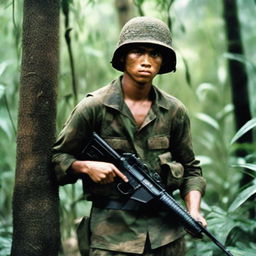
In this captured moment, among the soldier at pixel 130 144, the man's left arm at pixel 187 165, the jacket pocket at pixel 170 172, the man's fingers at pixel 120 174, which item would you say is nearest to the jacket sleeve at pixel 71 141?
the soldier at pixel 130 144

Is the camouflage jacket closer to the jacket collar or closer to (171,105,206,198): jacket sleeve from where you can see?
the jacket collar

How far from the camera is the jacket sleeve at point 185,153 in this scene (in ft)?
11.4

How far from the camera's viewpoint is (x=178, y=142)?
11.5ft

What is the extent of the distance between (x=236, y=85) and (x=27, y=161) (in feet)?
10.7

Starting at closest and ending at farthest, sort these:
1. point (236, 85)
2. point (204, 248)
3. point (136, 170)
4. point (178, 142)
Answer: point (136, 170) < point (178, 142) < point (204, 248) < point (236, 85)

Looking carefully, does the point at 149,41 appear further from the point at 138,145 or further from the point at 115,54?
the point at 138,145

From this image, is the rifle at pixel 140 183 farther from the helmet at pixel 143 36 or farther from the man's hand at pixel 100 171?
the helmet at pixel 143 36

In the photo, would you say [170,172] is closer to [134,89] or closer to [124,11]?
[134,89]

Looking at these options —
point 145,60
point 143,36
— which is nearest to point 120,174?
point 145,60

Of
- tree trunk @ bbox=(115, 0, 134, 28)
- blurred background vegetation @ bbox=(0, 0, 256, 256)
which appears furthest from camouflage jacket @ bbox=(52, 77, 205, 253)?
tree trunk @ bbox=(115, 0, 134, 28)

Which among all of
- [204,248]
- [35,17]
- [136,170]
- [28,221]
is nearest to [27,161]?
[28,221]

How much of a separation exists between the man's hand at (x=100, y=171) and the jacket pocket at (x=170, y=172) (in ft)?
0.99

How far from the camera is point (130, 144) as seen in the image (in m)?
3.28

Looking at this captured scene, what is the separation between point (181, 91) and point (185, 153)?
5.71 m
